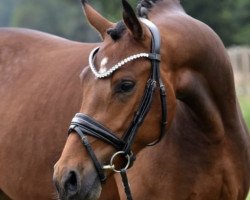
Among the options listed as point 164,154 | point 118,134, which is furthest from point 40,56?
point 118,134

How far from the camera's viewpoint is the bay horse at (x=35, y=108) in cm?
593

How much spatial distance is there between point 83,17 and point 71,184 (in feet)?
213

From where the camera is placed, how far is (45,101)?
608cm

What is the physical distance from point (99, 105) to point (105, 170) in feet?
1.21

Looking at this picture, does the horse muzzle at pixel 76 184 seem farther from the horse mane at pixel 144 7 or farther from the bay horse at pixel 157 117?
Answer: the horse mane at pixel 144 7

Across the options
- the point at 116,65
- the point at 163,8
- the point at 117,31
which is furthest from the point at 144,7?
the point at 116,65

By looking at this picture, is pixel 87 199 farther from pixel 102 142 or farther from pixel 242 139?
pixel 242 139

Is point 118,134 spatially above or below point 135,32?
below

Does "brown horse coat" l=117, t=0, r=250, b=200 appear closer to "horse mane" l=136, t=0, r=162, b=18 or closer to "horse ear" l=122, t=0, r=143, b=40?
"horse mane" l=136, t=0, r=162, b=18

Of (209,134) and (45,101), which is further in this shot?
(45,101)

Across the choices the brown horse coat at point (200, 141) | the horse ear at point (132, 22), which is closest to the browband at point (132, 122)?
the horse ear at point (132, 22)

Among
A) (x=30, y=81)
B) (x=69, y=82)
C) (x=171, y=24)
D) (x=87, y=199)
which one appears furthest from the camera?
(x=30, y=81)

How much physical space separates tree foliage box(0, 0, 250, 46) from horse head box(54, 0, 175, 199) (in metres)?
24.1

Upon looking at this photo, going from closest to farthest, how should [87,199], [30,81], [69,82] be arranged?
[87,199]
[69,82]
[30,81]
